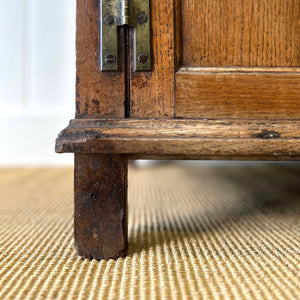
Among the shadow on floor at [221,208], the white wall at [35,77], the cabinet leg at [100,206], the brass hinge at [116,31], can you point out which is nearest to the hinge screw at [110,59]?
the brass hinge at [116,31]

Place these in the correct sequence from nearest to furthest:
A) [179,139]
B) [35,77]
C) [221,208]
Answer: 1. [179,139]
2. [221,208]
3. [35,77]

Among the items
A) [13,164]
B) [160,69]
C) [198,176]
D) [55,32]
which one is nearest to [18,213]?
[160,69]

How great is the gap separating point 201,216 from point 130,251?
0.75ft

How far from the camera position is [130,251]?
41 cm

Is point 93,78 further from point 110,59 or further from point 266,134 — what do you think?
point 266,134

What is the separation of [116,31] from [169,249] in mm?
275

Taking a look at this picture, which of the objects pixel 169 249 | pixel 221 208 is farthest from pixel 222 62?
pixel 221 208

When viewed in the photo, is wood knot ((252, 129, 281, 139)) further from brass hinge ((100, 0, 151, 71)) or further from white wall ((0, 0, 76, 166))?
white wall ((0, 0, 76, 166))

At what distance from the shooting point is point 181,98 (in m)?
0.41

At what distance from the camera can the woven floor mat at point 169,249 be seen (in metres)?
0.31

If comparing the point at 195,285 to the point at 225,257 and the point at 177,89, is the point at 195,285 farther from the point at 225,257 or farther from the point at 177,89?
the point at 177,89

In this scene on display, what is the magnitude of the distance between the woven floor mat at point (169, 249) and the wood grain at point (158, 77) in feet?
0.57

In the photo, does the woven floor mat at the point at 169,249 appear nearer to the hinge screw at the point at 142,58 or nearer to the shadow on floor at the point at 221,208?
the shadow on floor at the point at 221,208

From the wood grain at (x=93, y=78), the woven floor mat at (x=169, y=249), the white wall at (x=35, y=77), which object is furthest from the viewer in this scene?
the white wall at (x=35, y=77)
